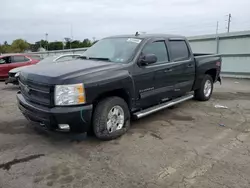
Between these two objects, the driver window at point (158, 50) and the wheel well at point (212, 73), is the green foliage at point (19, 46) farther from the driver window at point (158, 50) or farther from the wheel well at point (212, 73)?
the driver window at point (158, 50)

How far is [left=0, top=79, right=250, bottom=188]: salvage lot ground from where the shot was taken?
300cm

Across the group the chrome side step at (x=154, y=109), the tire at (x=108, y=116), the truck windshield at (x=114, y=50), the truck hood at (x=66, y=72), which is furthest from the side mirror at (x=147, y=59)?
the chrome side step at (x=154, y=109)

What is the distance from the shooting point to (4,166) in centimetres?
336

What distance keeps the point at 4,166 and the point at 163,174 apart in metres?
2.23

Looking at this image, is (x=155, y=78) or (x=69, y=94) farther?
(x=155, y=78)

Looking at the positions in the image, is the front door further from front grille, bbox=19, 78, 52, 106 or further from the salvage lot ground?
front grille, bbox=19, 78, 52, 106

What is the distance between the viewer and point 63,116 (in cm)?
358

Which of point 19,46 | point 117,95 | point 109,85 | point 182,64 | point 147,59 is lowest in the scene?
point 117,95

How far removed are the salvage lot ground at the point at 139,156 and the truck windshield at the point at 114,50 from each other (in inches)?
58.6

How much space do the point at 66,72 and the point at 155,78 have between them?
194 cm

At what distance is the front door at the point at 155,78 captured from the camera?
4641 mm

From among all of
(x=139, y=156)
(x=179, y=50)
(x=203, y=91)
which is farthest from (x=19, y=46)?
(x=139, y=156)

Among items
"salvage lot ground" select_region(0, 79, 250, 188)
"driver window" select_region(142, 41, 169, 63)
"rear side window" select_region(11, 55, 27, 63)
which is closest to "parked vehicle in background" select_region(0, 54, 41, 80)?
"rear side window" select_region(11, 55, 27, 63)

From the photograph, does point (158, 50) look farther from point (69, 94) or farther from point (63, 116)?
point (63, 116)
